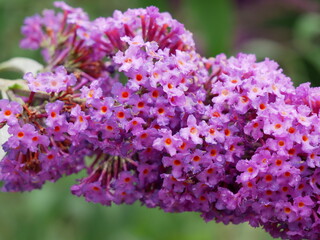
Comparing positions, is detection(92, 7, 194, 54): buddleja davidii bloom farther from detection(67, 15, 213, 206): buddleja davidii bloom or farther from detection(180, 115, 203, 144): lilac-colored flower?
detection(180, 115, 203, 144): lilac-colored flower

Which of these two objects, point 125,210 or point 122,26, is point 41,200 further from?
point 122,26

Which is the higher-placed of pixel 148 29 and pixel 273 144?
pixel 148 29

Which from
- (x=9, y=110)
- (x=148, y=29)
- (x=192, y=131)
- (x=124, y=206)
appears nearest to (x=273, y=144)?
(x=192, y=131)

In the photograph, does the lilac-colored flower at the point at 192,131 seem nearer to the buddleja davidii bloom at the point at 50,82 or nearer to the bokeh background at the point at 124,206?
the buddleja davidii bloom at the point at 50,82

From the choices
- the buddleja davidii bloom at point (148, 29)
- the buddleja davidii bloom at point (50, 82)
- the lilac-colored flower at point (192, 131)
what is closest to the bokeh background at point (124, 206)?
the buddleja davidii bloom at point (148, 29)

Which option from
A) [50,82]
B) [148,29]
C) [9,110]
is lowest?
[9,110]

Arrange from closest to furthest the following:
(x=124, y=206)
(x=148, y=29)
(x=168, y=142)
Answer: (x=168, y=142)
(x=148, y=29)
(x=124, y=206)

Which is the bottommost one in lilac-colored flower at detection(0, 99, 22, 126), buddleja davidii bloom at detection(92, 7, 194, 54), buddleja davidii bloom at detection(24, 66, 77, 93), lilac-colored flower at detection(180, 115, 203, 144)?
lilac-colored flower at detection(0, 99, 22, 126)

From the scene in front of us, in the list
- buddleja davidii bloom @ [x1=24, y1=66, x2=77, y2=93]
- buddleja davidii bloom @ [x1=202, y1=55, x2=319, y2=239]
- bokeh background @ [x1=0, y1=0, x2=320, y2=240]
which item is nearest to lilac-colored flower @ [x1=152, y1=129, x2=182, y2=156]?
buddleja davidii bloom @ [x1=202, y1=55, x2=319, y2=239]

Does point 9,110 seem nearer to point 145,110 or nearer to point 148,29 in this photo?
point 145,110
